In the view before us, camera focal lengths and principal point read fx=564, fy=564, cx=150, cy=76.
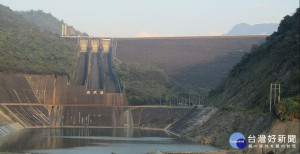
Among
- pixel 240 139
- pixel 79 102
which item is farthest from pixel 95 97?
pixel 240 139

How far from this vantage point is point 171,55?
158 metres

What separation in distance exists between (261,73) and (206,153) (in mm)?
26085

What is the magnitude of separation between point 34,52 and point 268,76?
2982 inches

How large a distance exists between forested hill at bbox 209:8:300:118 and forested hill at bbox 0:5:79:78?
127ft

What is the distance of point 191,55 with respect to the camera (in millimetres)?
156250

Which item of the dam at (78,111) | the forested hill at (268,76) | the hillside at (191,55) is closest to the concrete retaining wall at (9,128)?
the dam at (78,111)

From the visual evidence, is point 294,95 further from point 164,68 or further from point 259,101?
point 164,68

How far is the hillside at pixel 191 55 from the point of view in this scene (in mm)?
147000

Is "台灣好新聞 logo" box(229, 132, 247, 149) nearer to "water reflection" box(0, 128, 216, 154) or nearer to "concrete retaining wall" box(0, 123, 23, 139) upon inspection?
"water reflection" box(0, 128, 216, 154)

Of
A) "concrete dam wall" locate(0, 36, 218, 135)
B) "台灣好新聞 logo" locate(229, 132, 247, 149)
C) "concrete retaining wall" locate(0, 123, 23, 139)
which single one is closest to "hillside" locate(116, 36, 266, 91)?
"concrete dam wall" locate(0, 36, 218, 135)

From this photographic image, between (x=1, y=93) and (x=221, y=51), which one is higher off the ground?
(x=221, y=51)

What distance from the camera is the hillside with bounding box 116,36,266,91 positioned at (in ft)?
482

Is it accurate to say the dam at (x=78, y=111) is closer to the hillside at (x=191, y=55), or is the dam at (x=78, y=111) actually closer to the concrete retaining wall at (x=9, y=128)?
the concrete retaining wall at (x=9, y=128)

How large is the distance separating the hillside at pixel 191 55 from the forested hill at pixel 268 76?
43.1 m
